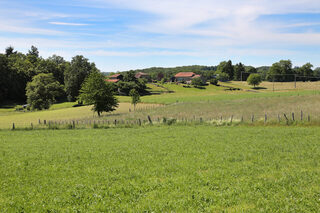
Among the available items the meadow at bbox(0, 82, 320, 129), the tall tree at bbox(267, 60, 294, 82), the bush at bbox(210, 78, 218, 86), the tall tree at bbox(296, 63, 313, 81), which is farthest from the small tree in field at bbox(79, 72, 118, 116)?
the tall tree at bbox(296, 63, 313, 81)

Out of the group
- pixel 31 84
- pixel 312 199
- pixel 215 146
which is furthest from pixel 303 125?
pixel 31 84

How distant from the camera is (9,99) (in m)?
119

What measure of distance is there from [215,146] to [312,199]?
11.8 metres

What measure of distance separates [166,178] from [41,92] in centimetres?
9716

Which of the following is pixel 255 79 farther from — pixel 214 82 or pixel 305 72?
pixel 305 72

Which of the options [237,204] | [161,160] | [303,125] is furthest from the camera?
[303,125]

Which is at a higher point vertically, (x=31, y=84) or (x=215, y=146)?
(x=31, y=84)

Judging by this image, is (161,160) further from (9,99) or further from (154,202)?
(9,99)

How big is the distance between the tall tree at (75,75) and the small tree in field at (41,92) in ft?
24.5

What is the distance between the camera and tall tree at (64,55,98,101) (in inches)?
4449

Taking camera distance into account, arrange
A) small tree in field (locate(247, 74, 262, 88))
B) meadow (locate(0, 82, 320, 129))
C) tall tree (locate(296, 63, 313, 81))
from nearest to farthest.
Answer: meadow (locate(0, 82, 320, 129)) → small tree in field (locate(247, 74, 262, 88)) → tall tree (locate(296, 63, 313, 81))

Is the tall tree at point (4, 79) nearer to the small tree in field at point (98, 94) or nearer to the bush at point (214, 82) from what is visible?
the small tree in field at point (98, 94)

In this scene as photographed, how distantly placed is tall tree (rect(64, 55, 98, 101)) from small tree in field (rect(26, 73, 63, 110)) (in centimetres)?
746

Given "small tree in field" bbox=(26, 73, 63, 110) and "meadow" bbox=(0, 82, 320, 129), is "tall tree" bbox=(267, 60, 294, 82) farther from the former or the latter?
"small tree in field" bbox=(26, 73, 63, 110)
